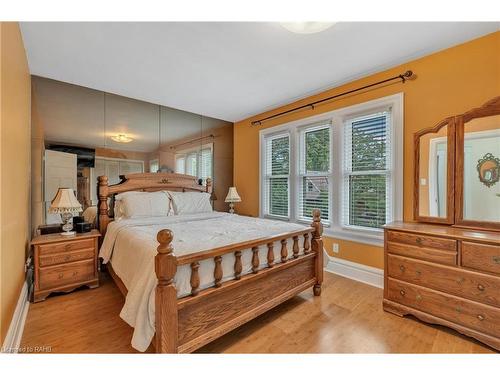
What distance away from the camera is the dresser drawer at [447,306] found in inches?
63.1

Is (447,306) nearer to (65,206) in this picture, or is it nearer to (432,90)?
(432,90)

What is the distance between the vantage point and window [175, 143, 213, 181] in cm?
391

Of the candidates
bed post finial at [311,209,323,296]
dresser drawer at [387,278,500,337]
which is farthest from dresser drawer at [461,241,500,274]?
bed post finial at [311,209,323,296]

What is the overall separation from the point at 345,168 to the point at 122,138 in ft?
10.4

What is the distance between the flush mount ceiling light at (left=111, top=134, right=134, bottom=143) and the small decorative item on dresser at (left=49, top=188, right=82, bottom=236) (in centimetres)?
107

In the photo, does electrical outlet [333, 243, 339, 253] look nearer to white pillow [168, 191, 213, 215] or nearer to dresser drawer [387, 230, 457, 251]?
dresser drawer [387, 230, 457, 251]

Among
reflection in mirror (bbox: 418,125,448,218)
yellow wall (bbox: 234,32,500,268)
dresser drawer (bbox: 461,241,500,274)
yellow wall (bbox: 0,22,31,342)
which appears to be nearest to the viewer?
yellow wall (bbox: 0,22,31,342)

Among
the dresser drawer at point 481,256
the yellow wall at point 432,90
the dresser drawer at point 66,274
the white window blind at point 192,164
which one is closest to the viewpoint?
the dresser drawer at point 481,256

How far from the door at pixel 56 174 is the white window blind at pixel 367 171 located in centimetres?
350

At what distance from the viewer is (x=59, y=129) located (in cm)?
286

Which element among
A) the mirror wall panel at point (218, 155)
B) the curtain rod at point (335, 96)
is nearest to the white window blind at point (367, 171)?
the curtain rod at point (335, 96)

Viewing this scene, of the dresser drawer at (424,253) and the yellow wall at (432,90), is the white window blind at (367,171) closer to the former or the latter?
the yellow wall at (432,90)

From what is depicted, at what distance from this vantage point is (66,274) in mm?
2402

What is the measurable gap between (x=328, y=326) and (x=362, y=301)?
65 centimetres
